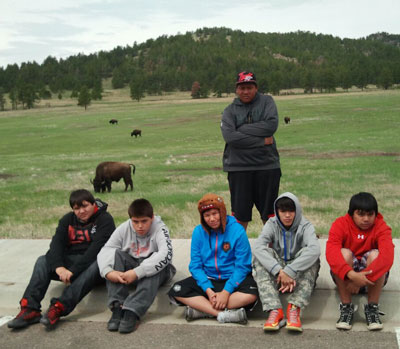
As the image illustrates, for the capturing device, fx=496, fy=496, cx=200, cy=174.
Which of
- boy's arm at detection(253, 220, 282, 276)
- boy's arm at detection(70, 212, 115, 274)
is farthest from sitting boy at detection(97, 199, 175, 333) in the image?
boy's arm at detection(253, 220, 282, 276)

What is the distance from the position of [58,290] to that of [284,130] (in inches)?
1281

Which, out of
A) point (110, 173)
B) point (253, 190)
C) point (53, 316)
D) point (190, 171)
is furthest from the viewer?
point (190, 171)

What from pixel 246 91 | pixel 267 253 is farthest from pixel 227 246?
pixel 246 91

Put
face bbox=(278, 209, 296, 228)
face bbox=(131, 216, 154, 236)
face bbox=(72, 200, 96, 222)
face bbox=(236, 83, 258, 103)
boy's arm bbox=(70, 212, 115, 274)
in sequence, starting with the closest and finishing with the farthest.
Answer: face bbox=(278, 209, 296, 228) → face bbox=(131, 216, 154, 236) → boy's arm bbox=(70, 212, 115, 274) → face bbox=(72, 200, 96, 222) → face bbox=(236, 83, 258, 103)

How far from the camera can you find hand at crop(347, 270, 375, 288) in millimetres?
4367

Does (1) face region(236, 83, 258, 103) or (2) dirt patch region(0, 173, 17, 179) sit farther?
(2) dirt patch region(0, 173, 17, 179)

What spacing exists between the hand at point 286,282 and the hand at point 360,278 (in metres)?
0.51

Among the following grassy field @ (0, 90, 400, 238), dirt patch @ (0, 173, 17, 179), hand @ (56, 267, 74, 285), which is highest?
hand @ (56, 267, 74, 285)

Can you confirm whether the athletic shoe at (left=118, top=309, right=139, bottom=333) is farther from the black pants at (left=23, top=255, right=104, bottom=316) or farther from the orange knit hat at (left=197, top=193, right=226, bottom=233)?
the orange knit hat at (left=197, top=193, right=226, bottom=233)

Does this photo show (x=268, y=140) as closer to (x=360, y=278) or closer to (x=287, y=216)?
(x=287, y=216)

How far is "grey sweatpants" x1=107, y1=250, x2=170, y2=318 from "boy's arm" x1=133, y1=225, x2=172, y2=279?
7 centimetres

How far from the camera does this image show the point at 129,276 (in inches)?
191

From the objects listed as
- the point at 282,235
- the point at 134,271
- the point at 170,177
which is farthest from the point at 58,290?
the point at 170,177

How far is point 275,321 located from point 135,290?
150 cm
